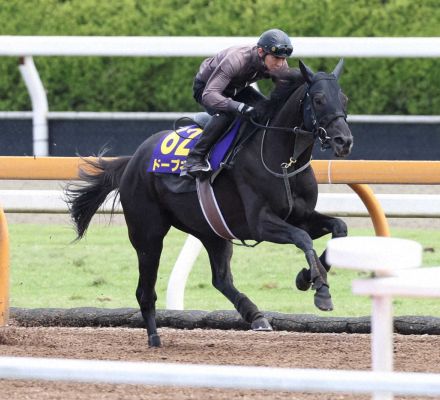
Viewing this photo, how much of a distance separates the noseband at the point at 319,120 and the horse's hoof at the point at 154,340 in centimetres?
118

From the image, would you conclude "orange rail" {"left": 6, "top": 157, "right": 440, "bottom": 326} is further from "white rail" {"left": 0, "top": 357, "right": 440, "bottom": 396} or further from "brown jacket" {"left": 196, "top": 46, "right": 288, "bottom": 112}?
"white rail" {"left": 0, "top": 357, "right": 440, "bottom": 396}

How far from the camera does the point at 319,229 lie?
5457 mm

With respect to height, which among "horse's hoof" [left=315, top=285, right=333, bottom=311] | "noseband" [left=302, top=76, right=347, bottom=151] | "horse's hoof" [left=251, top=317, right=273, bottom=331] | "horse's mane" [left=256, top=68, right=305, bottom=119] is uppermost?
"horse's mane" [left=256, top=68, right=305, bottom=119]

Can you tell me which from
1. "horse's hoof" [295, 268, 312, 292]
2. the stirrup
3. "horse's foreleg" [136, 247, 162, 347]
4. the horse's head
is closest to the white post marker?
the horse's head

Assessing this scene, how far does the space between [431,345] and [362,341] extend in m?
0.32

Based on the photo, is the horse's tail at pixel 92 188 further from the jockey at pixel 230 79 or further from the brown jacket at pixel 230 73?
the brown jacket at pixel 230 73

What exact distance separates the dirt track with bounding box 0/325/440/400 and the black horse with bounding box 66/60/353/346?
6.3 inches

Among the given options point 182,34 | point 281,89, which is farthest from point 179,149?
point 182,34

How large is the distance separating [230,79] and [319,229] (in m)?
0.79

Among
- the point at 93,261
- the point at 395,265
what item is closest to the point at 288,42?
the point at 395,265

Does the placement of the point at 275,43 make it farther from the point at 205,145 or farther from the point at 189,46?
the point at 189,46

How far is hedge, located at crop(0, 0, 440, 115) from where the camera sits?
11.3m

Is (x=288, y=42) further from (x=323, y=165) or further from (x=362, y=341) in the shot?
(x=362, y=341)

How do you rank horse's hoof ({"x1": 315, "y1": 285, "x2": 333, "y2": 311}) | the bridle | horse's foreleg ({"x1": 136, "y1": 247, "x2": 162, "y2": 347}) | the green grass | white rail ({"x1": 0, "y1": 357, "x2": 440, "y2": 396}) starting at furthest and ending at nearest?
the green grass → horse's foreleg ({"x1": 136, "y1": 247, "x2": 162, "y2": 347}) → the bridle → horse's hoof ({"x1": 315, "y1": 285, "x2": 333, "y2": 311}) → white rail ({"x1": 0, "y1": 357, "x2": 440, "y2": 396})
